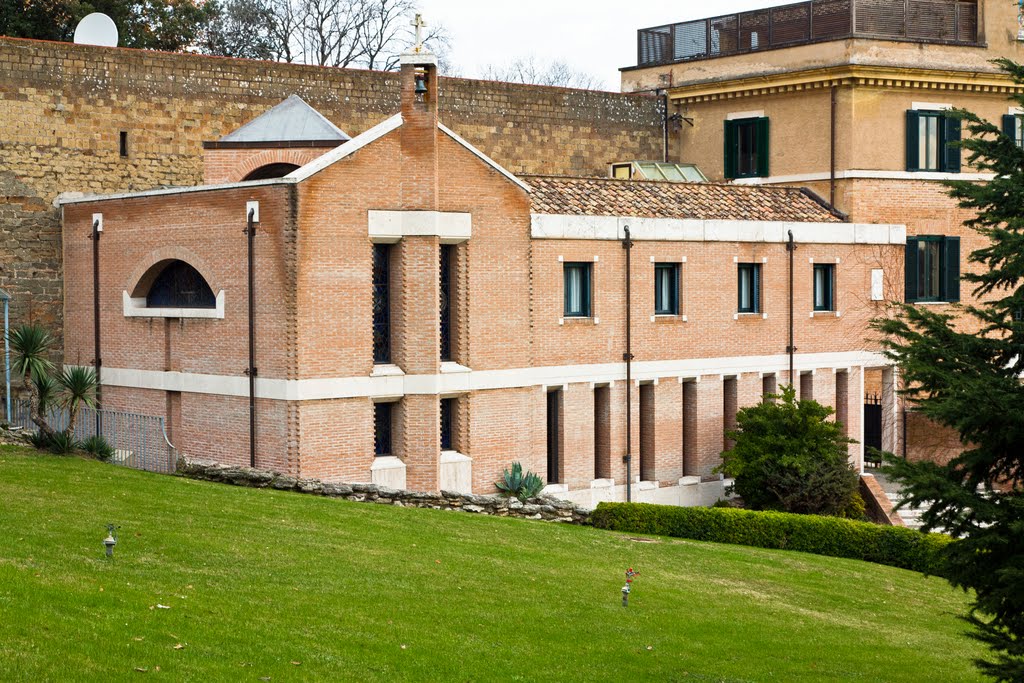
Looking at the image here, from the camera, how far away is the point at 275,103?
3541 centimetres

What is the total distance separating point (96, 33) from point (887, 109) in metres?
20.3

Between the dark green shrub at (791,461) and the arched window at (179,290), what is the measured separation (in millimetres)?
11885

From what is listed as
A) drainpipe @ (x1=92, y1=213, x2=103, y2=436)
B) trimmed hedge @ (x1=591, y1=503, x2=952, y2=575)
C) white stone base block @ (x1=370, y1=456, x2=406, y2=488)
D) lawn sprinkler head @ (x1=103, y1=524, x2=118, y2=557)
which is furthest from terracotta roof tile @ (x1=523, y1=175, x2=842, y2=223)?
lawn sprinkler head @ (x1=103, y1=524, x2=118, y2=557)

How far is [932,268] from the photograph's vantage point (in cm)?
3831

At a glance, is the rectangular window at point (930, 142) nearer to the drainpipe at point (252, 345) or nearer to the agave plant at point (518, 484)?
the agave plant at point (518, 484)

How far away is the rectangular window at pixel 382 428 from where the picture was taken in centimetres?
2772

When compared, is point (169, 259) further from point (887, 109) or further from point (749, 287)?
point (887, 109)

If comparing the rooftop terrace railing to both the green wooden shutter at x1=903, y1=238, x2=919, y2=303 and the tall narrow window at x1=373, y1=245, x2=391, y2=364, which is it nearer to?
the green wooden shutter at x1=903, y1=238, x2=919, y2=303

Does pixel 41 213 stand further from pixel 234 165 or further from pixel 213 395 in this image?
pixel 213 395

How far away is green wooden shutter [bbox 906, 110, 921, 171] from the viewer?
37938 mm

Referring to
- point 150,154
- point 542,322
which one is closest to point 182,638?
point 542,322

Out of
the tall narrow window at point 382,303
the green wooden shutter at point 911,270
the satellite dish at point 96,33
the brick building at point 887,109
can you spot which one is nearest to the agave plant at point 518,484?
the tall narrow window at point 382,303

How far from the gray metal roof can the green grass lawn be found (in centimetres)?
1047

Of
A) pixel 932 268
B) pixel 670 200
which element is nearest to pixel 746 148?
pixel 932 268
